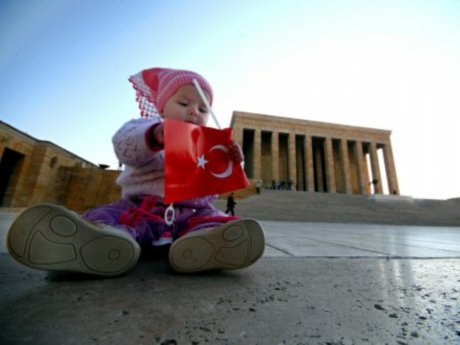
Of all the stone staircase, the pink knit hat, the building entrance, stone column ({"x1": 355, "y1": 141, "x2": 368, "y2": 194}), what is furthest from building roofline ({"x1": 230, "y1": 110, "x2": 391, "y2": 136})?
the pink knit hat

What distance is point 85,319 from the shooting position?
409 millimetres

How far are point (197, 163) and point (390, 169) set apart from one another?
82.4ft

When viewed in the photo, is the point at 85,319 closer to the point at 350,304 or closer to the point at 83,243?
the point at 83,243

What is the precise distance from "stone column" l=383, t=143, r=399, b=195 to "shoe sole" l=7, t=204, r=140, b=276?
79.3ft

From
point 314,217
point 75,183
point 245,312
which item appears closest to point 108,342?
point 245,312

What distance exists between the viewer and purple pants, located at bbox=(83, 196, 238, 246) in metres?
0.92

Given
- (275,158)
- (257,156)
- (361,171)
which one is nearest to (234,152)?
(257,156)

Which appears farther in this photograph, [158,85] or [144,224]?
[158,85]

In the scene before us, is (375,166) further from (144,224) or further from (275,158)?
(144,224)

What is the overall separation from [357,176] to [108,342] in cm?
2452

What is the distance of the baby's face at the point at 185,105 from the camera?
44.7 inches

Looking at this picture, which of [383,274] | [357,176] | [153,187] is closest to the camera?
[383,274]

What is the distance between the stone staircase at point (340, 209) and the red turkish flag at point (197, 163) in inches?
286

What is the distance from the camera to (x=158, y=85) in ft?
4.27
